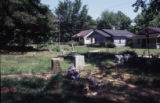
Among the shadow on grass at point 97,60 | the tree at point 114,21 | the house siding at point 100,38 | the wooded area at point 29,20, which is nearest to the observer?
the shadow on grass at point 97,60

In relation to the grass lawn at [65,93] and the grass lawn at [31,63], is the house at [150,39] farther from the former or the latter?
the grass lawn at [65,93]

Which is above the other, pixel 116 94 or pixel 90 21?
pixel 90 21

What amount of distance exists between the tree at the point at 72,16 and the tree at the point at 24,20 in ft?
123

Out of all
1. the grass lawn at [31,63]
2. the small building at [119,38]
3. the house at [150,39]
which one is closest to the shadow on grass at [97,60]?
the grass lawn at [31,63]

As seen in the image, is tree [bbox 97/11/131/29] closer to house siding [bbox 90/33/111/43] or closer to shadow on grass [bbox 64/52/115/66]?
house siding [bbox 90/33/111/43]

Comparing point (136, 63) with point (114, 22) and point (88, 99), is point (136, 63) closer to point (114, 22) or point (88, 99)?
point (88, 99)

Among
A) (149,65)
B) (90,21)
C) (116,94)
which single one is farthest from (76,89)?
(90,21)

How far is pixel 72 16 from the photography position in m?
61.5

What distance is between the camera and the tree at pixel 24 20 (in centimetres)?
1510

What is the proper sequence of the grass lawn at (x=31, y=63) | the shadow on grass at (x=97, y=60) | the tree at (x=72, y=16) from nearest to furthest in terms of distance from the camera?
1. the grass lawn at (x=31, y=63)
2. the shadow on grass at (x=97, y=60)
3. the tree at (x=72, y=16)

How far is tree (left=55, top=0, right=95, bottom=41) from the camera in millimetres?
60250

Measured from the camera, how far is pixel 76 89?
529 centimetres

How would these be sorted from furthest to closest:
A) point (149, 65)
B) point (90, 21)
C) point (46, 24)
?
point (90, 21)
point (46, 24)
point (149, 65)

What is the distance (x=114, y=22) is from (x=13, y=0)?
188 feet
